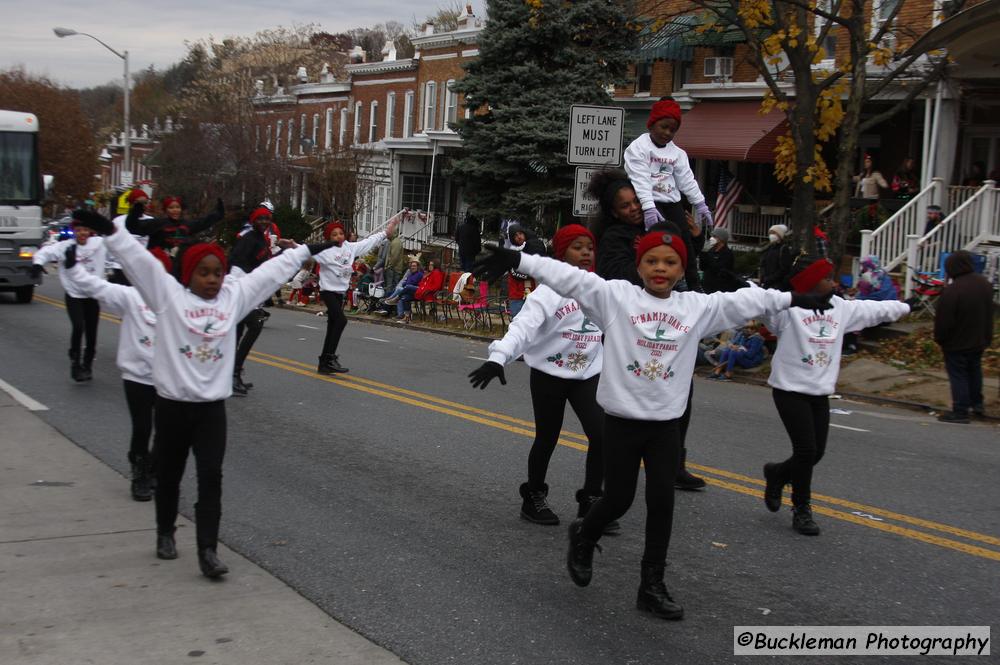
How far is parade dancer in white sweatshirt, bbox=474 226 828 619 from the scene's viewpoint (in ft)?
17.4

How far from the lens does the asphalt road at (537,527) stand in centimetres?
538

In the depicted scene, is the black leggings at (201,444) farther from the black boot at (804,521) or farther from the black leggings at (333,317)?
the black leggings at (333,317)

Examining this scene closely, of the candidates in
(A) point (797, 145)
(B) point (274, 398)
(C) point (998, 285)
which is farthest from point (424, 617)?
(C) point (998, 285)

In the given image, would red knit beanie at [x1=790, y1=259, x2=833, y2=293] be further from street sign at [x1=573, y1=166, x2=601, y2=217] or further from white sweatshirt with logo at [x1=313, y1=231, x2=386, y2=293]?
street sign at [x1=573, y1=166, x2=601, y2=217]

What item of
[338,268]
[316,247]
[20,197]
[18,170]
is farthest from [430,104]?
[316,247]

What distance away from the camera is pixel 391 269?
2603 cm

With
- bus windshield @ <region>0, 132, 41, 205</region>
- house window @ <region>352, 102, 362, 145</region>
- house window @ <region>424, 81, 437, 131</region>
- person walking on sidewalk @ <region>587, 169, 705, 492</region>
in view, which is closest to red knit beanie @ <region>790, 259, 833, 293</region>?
person walking on sidewalk @ <region>587, 169, 705, 492</region>

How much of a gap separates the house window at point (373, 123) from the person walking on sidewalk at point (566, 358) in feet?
143

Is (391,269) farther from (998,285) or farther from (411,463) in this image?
(411,463)

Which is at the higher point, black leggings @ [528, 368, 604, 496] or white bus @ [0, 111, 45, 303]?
white bus @ [0, 111, 45, 303]

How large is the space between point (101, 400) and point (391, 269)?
14.6 metres

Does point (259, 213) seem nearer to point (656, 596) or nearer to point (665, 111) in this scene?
point (665, 111)

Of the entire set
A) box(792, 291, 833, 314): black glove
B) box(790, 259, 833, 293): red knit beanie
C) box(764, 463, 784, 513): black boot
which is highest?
box(790, 259, 833, 293): red knit beanie

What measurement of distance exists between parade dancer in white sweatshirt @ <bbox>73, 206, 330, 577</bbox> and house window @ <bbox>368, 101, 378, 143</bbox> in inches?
1736
